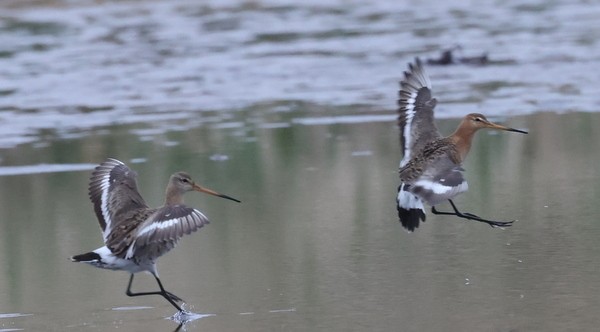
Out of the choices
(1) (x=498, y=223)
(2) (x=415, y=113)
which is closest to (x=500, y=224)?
(1) (x=498, y=223)

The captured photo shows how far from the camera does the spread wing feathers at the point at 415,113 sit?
8.97 m

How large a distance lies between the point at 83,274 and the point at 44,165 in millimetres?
3723

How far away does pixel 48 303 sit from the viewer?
7.58m

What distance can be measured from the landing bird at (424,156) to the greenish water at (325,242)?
0.76ft

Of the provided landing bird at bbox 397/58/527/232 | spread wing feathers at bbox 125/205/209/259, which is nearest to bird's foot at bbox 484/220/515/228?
landing bird at bbox 397/58/527/232

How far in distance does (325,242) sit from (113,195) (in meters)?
1.30

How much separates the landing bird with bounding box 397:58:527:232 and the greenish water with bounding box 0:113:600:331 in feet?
0.76

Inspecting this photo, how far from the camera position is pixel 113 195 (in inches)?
329

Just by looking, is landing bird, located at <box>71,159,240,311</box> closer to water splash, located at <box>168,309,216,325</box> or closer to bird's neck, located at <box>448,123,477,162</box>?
water splash, located at <box>168,309,216,325</box>

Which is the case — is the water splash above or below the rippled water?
above

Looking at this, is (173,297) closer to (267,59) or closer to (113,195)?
(113,195)

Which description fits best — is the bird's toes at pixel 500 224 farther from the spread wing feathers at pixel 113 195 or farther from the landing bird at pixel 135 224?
the spread wing feathers at pixel 113 195

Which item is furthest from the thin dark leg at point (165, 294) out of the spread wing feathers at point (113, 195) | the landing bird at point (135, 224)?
the spread wing feathers at point (113, 195)

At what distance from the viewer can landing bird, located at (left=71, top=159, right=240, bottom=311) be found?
7371 millimetres
